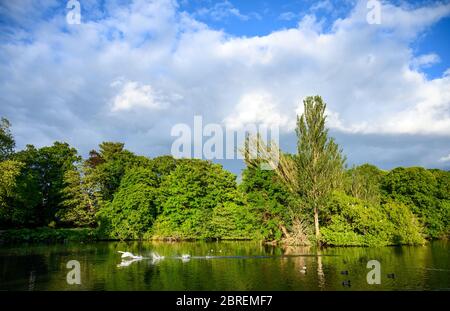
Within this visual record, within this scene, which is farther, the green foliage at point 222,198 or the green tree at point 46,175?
Result: the green tree at point 46,175

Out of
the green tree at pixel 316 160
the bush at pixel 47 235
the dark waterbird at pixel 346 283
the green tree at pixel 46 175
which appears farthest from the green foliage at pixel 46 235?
the dark waterbird at pixel 346 283

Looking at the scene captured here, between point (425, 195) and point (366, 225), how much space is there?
17.8 meters

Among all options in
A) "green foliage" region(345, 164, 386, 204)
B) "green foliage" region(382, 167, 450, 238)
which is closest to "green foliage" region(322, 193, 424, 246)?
"green foliage" region(345, 164, 386, 204)

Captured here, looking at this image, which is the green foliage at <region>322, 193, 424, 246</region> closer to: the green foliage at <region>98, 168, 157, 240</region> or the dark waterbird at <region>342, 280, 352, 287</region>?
the dark waterbird at <region>342, 280, 352, 287</region>

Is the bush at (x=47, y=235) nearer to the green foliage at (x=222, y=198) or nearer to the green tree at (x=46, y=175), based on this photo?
the green foliage at (x=222, y=198)

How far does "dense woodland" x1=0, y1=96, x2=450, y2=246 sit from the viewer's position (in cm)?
4572

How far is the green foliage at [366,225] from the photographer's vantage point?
4456 centimetres

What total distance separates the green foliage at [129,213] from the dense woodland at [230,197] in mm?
163

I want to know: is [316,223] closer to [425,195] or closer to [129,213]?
[425,195]

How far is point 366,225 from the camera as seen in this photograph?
44406 mm

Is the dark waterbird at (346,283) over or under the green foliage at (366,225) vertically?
under
